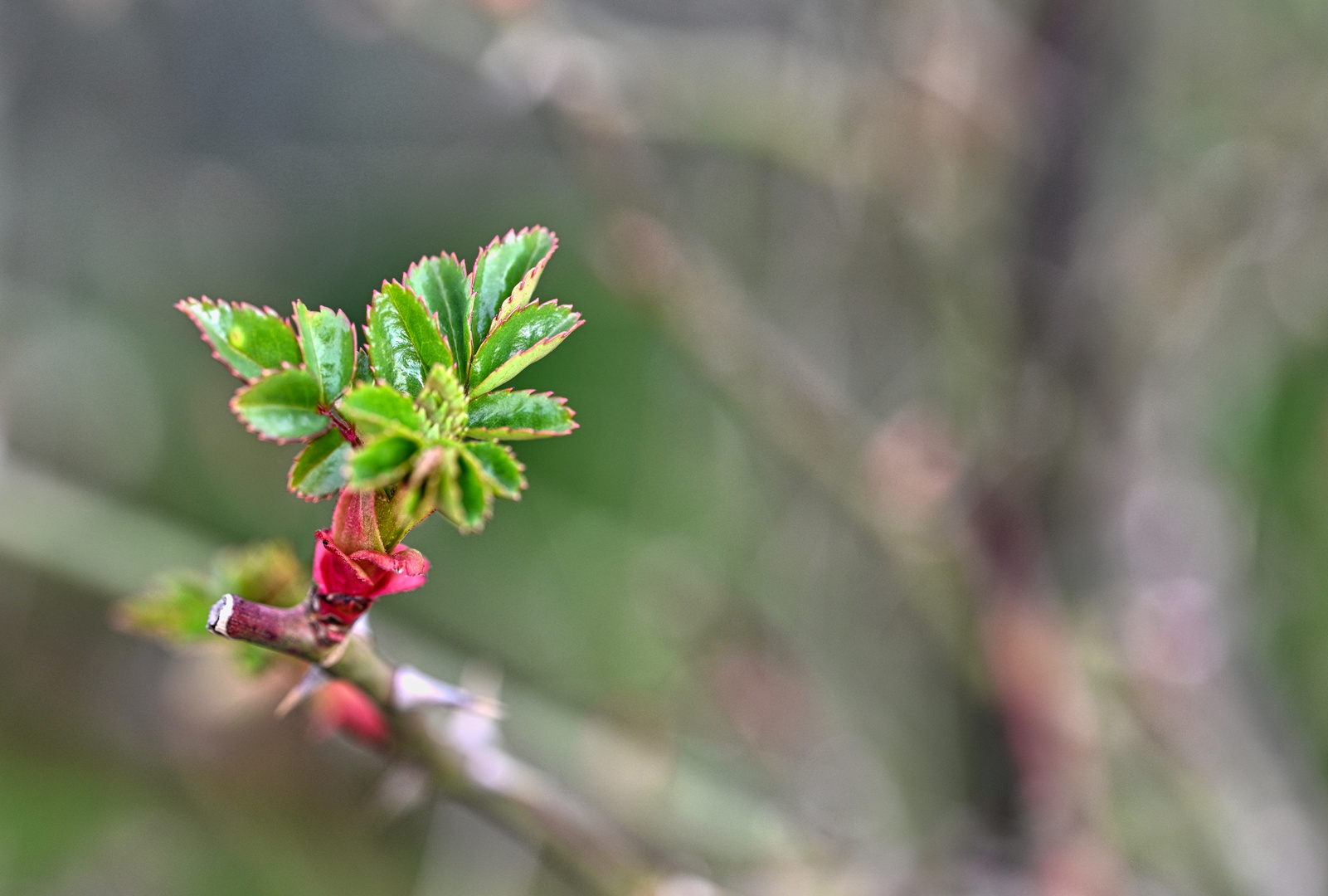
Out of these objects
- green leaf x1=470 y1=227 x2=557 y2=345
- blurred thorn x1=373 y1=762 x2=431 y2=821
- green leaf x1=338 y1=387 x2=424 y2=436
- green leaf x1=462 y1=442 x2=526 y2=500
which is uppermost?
green leaf x1=470 y1=227 x2=557 y2=345

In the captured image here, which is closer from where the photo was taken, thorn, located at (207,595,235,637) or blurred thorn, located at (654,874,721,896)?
thorn, located at (207,595,235,637)

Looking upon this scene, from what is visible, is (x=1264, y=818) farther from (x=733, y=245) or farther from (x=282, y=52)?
(x=282, y=52)

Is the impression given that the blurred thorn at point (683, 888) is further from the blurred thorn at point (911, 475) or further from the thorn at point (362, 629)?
the blurred thorn at point (911, 475)

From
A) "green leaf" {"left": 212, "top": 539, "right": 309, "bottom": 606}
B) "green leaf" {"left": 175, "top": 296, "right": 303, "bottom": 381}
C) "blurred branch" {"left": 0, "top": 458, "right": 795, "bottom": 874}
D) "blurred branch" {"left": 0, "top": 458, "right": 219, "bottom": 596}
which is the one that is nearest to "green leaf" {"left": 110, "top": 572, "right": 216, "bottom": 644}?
"green leaf" {"left": 212, "top": 539, "right": 309, "bottom": 606}

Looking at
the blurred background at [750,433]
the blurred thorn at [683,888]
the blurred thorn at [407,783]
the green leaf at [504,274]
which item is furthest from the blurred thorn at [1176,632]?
the green leaf at [504,274]

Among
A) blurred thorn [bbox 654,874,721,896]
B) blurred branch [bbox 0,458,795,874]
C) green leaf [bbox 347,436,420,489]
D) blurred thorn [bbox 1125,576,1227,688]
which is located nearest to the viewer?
green leaf [bbox 347,436,420,489]

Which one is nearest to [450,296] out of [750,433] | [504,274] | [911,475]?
[504,274]

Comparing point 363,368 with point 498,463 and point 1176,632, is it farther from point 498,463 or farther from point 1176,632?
point 1176,632

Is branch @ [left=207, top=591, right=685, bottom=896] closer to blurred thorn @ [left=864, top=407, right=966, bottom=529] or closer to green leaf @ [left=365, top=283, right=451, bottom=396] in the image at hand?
green leaf @ [left=365, top=283, right=451, bottom=396]
